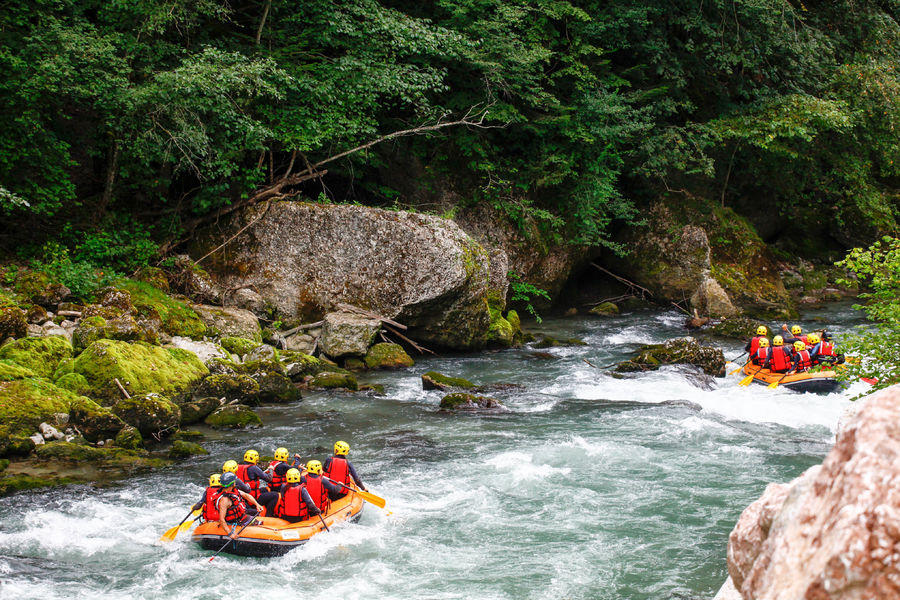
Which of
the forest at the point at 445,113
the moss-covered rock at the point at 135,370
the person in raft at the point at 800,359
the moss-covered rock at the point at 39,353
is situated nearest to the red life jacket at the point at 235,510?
the moss-covered rock at the point at 135,370

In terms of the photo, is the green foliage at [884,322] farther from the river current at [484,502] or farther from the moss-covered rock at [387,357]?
the moss-covered rock at [387,357]

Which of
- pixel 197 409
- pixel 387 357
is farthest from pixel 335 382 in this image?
pixel 197 409

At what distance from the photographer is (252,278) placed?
1567 cm

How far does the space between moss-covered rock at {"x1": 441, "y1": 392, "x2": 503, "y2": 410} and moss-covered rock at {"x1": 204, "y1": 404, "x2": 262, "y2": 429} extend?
320 cm

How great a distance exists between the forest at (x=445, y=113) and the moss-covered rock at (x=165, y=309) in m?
1.30

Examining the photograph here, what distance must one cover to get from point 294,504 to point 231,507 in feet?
2.25

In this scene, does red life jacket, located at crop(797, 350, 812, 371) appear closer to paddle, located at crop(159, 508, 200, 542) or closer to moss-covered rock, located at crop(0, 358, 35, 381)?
paddle, located at crop(159, 508, 200, 542)

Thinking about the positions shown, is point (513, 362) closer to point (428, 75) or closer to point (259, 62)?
point (428, 75)

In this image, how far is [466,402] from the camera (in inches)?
489

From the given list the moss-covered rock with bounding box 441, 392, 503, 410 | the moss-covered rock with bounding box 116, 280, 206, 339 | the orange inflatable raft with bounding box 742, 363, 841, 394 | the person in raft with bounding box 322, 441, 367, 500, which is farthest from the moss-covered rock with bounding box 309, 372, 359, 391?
the orange inflatable raft with bounding box 742, 363, 841, 394

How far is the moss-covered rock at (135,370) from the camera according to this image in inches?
422

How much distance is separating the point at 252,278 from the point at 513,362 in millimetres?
6227

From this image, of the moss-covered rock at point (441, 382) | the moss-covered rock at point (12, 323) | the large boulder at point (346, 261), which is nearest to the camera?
the moss-covered rock at point (12, 323)

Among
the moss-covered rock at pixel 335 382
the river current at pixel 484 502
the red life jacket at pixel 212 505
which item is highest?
the red life jacket at pixel 212 505
